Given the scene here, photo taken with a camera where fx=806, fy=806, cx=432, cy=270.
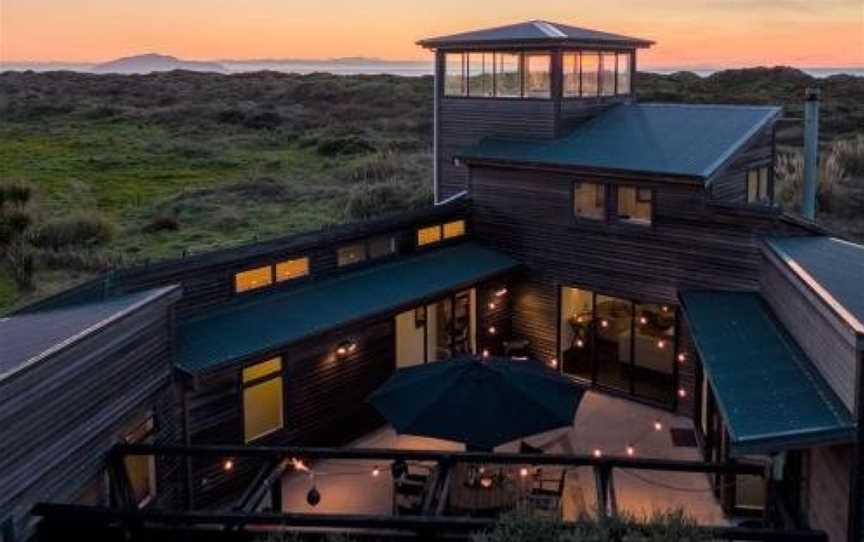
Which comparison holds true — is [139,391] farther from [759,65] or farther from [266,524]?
[759,65]

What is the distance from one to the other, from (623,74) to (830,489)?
43.9 ft

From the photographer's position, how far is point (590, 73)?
19.4 m

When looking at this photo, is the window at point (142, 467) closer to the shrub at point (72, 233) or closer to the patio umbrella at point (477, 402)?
the patio umbrella at point (477, 402)

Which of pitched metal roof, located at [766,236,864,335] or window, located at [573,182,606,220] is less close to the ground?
window, located at [573,182,606,220]

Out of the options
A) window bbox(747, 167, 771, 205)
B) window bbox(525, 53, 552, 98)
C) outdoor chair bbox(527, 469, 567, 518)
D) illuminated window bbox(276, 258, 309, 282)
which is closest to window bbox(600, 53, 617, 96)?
window bbox(525, 53, 552, 98)

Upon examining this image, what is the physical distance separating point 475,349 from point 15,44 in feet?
310

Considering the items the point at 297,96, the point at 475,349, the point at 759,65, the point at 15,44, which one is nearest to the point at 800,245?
the point at 475,349

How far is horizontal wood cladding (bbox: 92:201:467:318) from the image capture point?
1202cm

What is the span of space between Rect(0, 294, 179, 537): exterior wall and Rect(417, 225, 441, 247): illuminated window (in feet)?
21.9

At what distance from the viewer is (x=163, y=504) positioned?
447 inches

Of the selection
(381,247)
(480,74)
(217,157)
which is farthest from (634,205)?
(217,157)

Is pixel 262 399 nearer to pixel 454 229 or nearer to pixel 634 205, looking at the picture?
pixel 454 229

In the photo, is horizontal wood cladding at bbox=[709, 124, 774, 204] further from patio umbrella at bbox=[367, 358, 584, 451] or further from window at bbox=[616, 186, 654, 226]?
patio umbrella at bbox=[367, 358, 584, 451]

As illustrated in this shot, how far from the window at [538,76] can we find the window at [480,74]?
1105 millimetres
